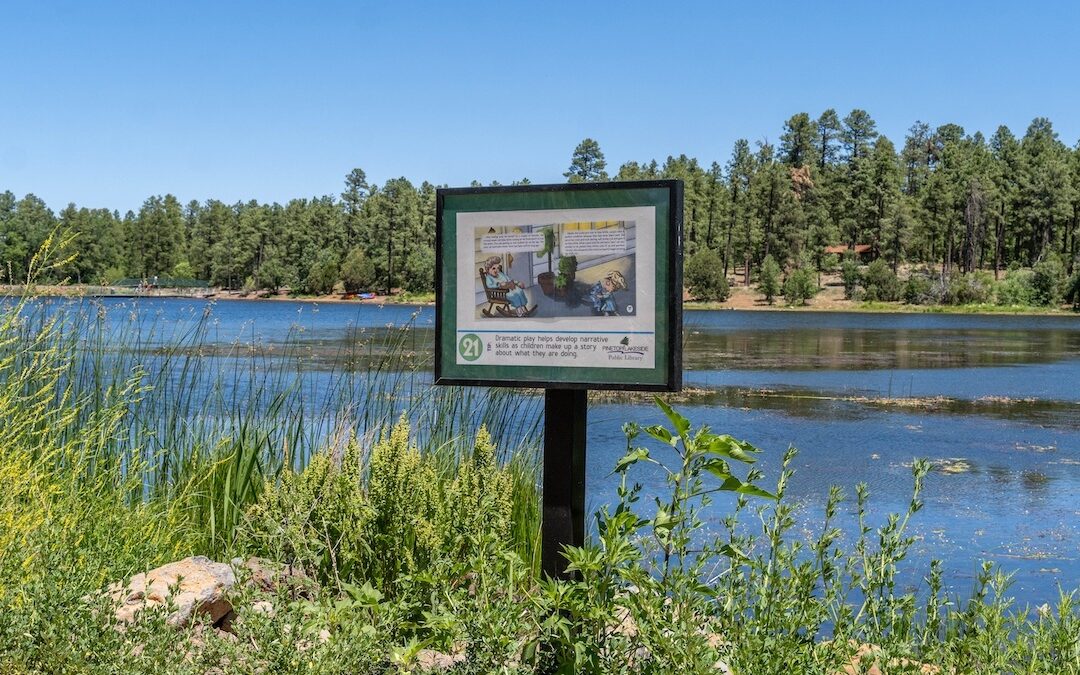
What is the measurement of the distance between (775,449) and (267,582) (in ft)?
28.9

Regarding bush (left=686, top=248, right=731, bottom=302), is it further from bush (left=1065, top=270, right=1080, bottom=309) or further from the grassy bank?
the grassy bank

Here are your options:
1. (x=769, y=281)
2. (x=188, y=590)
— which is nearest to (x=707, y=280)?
(x=769, y=281)

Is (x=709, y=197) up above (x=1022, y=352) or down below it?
above

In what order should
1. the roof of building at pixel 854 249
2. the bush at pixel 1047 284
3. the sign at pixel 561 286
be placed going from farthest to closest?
the roof of building at pixel 854 249, the bush at pixel 1047 284, the sign at pixel 561 286

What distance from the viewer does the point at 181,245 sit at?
105 m

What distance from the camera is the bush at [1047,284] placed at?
2376 inches

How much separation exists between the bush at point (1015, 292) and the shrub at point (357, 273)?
48.4 metres

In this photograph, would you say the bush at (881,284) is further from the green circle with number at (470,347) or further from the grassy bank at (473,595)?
the green circle with number at (470,347)

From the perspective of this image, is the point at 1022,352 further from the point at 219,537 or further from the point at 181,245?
the point at 181,245

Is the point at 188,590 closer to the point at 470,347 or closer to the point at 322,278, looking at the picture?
the point at 470,347

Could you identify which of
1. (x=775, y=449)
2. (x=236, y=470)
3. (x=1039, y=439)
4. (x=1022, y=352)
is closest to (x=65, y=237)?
(x=236, y=470)

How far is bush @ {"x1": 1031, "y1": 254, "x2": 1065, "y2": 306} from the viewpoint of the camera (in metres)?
60.3

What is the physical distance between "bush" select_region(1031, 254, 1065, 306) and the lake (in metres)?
32.0

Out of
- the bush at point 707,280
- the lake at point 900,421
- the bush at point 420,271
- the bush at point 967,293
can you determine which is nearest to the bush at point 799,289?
the bush at point 707,280
